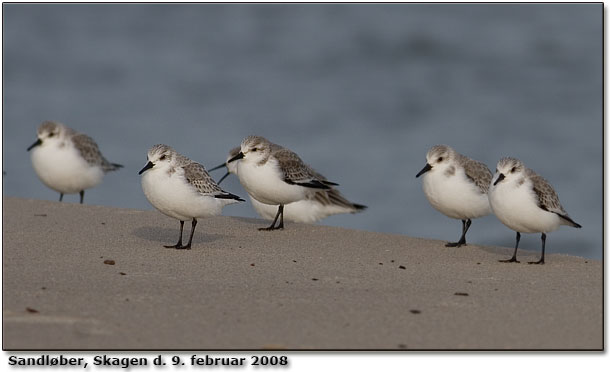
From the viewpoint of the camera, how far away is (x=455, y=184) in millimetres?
9914

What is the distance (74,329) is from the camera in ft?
21.1

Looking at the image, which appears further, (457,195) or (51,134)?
(51,134)

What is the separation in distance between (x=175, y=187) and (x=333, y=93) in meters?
14.8

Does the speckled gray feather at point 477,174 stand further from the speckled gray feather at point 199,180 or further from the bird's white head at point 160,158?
the bird's white head at point 160,158

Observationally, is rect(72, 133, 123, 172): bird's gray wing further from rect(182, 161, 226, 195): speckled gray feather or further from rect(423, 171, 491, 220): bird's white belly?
rect(423, 171, 491, 220): bird's white belly

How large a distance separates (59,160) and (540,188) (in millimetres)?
6137

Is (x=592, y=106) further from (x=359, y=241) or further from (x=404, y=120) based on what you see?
(x=359, y=241)

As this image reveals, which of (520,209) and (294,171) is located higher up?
(294,171)

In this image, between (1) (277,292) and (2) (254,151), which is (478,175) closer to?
(2) (254,151)

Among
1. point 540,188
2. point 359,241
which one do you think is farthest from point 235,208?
point 540,188

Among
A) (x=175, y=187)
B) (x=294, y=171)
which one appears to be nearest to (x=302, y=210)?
(x=294, y=171)

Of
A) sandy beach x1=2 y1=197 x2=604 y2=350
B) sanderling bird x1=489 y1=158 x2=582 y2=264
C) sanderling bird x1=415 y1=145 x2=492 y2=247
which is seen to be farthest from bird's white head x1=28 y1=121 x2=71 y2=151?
sanderling bird x1=489 y1=158 x2=582 y2=264

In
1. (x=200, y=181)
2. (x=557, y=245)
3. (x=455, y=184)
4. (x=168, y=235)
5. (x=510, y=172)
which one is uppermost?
(x=557, y=245)

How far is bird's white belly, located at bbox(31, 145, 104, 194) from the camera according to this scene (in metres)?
12.8
